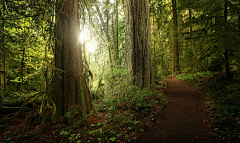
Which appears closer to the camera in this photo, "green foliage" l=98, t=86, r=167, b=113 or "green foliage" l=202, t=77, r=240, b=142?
"green foliage" l=202, t=77, r=240, b=142

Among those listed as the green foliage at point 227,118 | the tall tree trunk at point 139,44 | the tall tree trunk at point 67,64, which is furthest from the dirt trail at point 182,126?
the tall tree trunk at point 67,64

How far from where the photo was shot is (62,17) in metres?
3.71

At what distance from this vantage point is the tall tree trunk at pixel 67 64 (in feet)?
12.2

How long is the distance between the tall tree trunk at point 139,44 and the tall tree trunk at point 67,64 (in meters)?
3.04

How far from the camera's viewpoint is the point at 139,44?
241 inches

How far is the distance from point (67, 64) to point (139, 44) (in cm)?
370

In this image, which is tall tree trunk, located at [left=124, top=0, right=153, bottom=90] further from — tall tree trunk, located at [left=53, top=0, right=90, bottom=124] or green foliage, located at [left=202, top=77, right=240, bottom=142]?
tall tree trunk, located at [left=53, top=0, right=90, bottom=124]

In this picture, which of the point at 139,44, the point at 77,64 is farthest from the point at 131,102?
the point at 139,44

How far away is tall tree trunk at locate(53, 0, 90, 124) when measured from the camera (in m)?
Answer: 3.72

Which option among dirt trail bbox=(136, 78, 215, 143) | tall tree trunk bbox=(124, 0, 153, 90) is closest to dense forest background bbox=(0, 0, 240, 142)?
tall tree trunk bbox=(124, 0, 153, 90)

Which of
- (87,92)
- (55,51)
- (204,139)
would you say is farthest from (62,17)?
(204,139)

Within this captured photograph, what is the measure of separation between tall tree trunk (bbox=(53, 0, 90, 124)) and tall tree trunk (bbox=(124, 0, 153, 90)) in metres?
3.04

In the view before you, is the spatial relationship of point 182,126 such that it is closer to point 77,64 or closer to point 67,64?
point 77,64

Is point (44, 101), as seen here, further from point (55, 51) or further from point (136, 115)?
point (136, 115)
